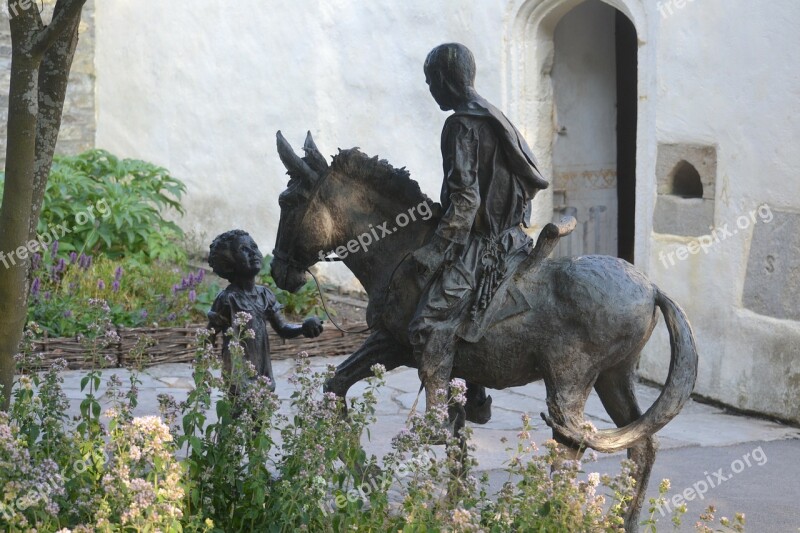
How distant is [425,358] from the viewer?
4.46 metres

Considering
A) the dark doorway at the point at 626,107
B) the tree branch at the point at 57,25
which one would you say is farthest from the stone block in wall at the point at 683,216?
the tree branch at the point at 57,25

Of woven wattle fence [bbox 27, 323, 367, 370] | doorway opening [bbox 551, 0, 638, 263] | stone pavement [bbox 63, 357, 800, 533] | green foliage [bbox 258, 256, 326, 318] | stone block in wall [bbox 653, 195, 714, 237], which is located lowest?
stone pavement [bbox 63, 357, 800, 533]

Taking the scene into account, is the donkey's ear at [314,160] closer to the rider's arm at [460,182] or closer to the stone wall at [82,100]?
the rider's arm at [460,182]

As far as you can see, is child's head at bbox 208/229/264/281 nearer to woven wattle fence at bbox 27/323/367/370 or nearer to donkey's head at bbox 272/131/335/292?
donkey's head at bbox 272/131/335/292

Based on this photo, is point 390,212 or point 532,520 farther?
point 390,212

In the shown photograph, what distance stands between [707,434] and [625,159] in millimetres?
3698

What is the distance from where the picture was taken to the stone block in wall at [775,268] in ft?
23.4

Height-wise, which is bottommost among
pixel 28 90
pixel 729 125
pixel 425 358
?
pixel 425 358

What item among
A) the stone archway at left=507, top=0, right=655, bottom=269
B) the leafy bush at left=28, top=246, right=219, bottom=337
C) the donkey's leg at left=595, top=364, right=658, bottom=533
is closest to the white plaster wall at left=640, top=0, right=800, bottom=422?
the stone archway at left=507, top=0, right=655, bottom=269

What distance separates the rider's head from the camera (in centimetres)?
453

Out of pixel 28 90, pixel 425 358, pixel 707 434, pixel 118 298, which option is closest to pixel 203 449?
pixel 425 358

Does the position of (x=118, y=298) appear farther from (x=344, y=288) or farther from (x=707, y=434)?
(x=707, y=434)

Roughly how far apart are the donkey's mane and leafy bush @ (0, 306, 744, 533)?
768 mm

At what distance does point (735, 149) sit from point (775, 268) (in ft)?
2.67
